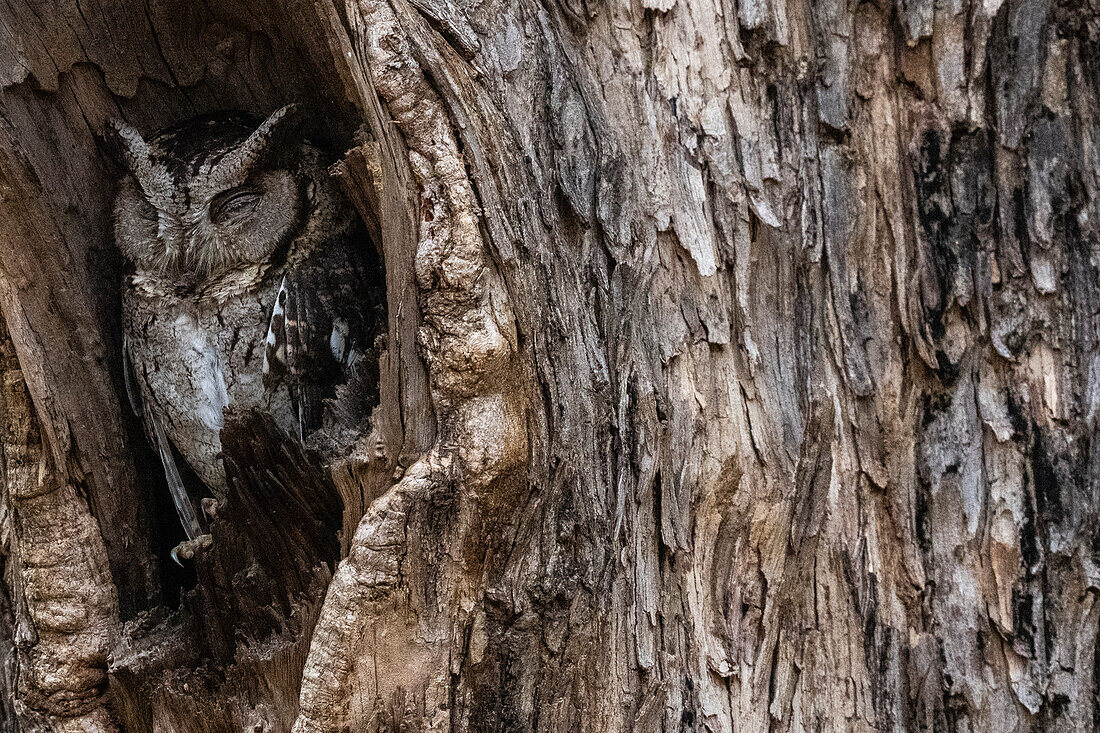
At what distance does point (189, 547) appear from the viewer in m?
1.76

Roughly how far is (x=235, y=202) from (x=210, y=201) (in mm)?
65

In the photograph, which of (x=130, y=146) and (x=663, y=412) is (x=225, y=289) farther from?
(x=663, y=412)

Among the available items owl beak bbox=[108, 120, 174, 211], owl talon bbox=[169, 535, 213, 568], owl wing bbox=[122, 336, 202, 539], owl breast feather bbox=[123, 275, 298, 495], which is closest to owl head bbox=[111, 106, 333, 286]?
owl beak bbox=[108, 120, 174, 211]

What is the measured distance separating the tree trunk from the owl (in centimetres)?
34

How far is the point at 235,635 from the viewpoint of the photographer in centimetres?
149

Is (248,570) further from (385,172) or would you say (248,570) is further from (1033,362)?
(1033,362)

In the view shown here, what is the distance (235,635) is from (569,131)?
3.89ft

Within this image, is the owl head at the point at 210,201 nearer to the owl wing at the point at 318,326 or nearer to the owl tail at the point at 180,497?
the owl wing at the point at 318,326

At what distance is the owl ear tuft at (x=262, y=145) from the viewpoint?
184 centimetres

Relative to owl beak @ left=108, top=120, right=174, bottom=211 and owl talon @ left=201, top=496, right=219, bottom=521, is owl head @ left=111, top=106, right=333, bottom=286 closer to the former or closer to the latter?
owl beak @ left=108, top=120, right=174, bottom=211

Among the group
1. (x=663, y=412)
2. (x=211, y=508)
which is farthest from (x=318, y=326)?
(x=663, y=412)

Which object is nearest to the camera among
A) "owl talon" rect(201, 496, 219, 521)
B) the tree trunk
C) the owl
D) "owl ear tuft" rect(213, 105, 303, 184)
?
the tree trunk

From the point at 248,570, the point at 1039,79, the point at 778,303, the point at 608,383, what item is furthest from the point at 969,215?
the point at 248,570

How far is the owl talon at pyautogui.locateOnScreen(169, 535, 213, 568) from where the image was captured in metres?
1.58
